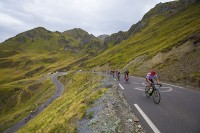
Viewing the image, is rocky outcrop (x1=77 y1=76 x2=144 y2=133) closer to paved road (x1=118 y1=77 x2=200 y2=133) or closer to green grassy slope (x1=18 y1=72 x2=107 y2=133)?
paved road (x1=118 y1=77 x2=200 y2=133)

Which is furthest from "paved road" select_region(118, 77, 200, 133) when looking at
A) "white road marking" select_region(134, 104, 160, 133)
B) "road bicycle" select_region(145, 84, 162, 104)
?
"road bicycle" select_region(145, 84, 162, 104)

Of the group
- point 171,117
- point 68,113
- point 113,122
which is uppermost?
point 113,122

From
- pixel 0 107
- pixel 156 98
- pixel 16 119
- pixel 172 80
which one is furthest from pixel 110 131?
pixel 0 107

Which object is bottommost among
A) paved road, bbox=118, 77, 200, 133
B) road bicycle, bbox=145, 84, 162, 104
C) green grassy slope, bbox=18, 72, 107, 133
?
green grassy slope, bbox=18, 72, 107, 133

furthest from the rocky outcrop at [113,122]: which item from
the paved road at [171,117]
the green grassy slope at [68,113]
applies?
the green grassy slope at [68,113]

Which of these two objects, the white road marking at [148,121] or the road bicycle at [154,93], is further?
the road bicycle at [154,93]

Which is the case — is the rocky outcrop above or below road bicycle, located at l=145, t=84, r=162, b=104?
below

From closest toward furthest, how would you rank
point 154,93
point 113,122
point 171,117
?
point 113,122 → point 171,117 → point 154,93

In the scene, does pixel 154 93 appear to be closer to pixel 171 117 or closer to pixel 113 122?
pixel 171 117

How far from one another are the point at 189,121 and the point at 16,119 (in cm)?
6131

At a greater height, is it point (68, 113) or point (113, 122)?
point (113, 122)

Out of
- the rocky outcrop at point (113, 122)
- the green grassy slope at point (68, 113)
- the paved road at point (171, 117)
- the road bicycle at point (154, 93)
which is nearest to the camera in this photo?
the paved road at point (171, 117)

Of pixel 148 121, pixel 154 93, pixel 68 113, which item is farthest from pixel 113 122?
pixel 68 113

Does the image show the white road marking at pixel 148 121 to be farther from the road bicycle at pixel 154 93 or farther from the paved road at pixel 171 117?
the road bicycle at pixel 154 93
